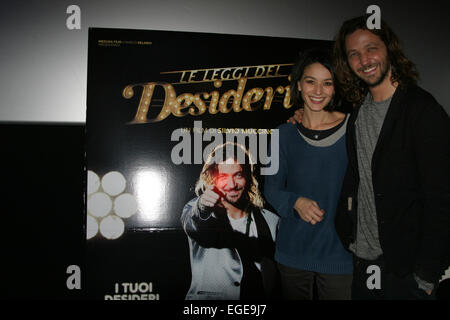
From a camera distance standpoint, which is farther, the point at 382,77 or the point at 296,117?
the point at 296,117

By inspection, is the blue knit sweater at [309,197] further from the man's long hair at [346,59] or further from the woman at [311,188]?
the man's long hair at [346,59]

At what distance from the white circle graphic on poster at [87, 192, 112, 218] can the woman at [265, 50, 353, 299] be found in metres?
0.87

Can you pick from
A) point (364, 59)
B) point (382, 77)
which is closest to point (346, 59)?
point (364, 59)

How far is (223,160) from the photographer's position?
1.86m

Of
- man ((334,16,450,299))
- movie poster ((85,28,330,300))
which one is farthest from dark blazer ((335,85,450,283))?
movie poster ((85,28,330,300))

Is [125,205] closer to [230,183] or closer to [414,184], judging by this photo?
[230,183]

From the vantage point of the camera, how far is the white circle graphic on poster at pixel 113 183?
1781 mm

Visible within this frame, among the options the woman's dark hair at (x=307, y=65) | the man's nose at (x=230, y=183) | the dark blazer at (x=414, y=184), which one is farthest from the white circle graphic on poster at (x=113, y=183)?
the dark blazer at (x=414, y=184)

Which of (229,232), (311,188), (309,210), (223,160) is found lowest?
(229,232)

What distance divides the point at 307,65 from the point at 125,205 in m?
1.27

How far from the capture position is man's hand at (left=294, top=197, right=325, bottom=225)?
1.77 m

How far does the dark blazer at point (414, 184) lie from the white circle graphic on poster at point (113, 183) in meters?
1.28

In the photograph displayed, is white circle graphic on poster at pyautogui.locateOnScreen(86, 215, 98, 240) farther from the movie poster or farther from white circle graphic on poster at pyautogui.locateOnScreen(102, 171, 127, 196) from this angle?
white circle graphic on poster at pyautogui.locateOnScreen(102, 171, 127, 196)

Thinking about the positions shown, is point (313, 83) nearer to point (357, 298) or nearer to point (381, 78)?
point (381, 78)
